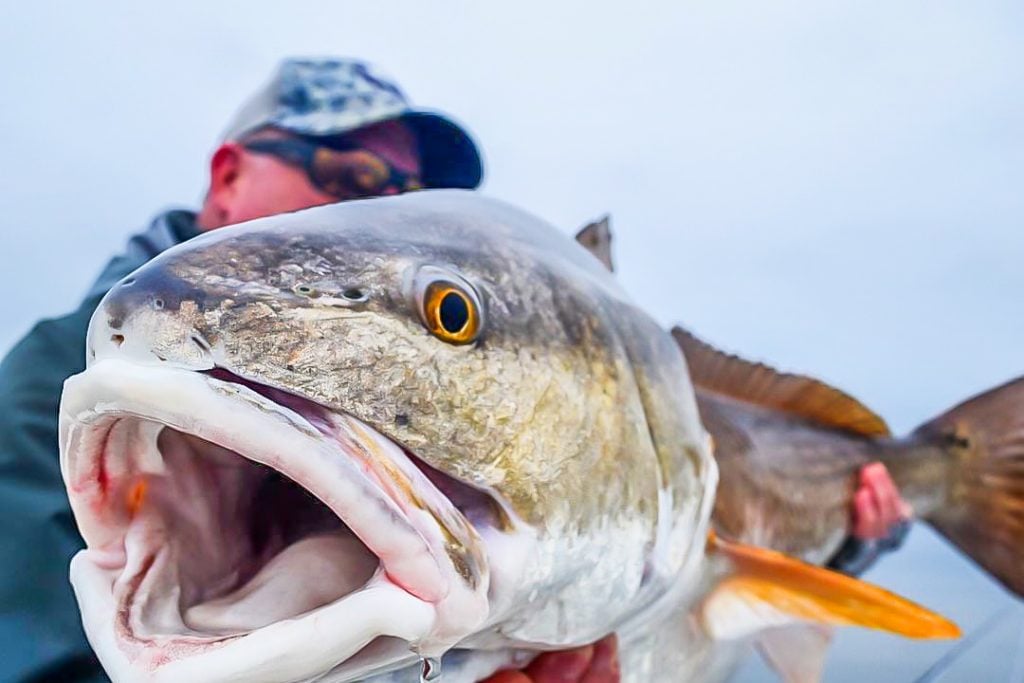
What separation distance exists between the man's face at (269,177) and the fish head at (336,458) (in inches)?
69.3

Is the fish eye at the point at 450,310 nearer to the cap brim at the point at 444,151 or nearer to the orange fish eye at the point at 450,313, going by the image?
the orange fish eye at the point at 450,313

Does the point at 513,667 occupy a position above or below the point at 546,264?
below

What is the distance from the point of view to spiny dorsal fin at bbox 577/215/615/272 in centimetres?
208

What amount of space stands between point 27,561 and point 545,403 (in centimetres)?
119

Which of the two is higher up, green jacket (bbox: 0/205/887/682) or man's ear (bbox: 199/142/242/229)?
man's ear (bbox: 199/142/242/229)

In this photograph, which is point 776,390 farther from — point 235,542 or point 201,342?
point 201,342

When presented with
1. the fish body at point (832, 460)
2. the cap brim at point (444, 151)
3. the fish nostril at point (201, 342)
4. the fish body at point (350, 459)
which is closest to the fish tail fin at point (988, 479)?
the fish body at point (832, 460)

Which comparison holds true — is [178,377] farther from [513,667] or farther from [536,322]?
[513,667]

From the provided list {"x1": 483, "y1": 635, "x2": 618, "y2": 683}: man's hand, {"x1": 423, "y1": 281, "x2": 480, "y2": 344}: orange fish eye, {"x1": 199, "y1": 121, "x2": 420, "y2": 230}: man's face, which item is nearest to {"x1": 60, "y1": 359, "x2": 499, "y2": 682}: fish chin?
{"x1": 423, "y1": 281, "x2": 480, "y2": 344}: orange fish eye

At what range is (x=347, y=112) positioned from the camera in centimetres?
298

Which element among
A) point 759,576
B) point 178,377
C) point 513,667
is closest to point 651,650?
point 759,576

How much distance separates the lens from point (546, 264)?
1321 mm

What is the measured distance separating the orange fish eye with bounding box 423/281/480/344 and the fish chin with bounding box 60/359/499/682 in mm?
159

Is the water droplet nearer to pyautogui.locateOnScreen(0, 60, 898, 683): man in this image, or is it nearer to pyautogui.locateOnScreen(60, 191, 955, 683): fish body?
pyautogui.locateOnScreen(60, 191, 955, 683): fish body
